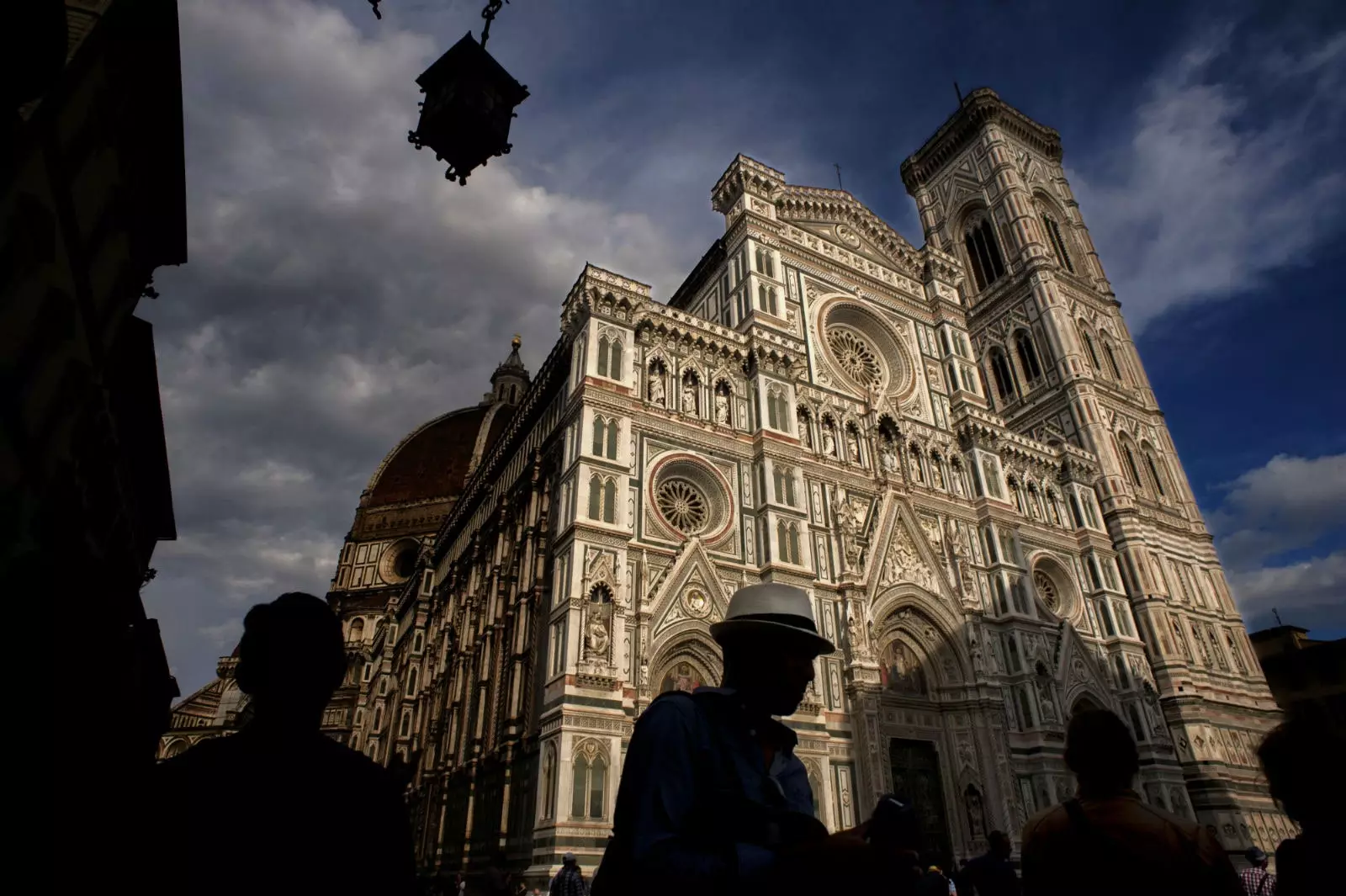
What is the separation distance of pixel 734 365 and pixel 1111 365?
81.0 ft

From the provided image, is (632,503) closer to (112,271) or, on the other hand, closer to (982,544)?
(112,271)

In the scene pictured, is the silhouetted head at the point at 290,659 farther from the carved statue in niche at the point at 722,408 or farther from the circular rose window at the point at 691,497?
the carved statue in niche at the point at 722,408

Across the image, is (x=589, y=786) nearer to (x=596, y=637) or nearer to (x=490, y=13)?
(x=596, y=637)

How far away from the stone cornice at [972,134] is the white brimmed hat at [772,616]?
4995cm

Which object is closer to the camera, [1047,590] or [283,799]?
[283,799]

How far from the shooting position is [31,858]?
1.43 m

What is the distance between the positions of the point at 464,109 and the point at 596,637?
43.0 feet

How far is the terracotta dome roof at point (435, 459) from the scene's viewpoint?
62.6m

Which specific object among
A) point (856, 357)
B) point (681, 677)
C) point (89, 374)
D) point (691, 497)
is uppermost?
point (856, 357)

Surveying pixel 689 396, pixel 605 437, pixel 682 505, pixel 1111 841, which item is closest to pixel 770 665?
pixel 1111 841

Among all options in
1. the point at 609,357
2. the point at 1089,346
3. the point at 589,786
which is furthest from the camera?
the point at 1089,346

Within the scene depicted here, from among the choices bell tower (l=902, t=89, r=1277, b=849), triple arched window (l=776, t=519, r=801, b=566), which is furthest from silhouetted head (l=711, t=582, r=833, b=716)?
bell tower (l=902, t=89, r=1277, b=849)

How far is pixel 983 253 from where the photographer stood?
42656mm

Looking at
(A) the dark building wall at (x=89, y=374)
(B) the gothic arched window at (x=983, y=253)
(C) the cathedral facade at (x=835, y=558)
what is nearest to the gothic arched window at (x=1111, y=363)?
(C) the cathedral facade at (x=835, y=558)
